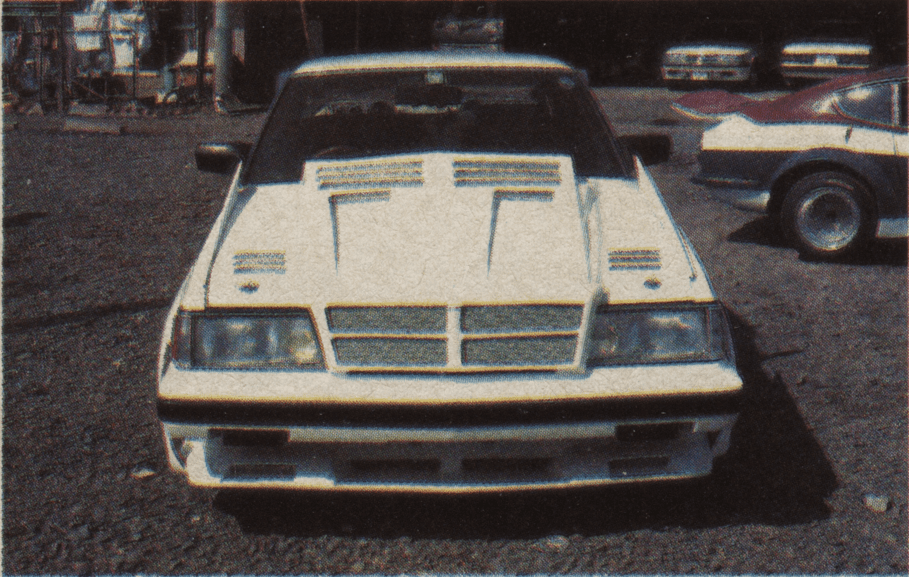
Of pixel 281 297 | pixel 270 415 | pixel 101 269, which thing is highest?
pixel 281 297

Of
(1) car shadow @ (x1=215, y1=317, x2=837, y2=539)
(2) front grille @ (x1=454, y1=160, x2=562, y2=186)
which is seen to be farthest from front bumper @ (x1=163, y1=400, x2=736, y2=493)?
(2) front grille @ (x1=454, y1=160, x2=562, y2=186)

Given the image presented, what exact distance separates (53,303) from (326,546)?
2996 mm

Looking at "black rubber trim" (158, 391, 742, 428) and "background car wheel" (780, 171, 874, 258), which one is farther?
"background car wheel" (780, 171, 874, 258)

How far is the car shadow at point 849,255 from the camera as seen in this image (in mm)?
6406

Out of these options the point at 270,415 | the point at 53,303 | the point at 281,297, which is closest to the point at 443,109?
the point at 281,297

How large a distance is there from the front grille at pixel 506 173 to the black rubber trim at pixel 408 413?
2.98 feet

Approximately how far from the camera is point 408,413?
2615mm

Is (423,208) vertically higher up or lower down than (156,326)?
higher up

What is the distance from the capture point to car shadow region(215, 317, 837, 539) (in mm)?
2992

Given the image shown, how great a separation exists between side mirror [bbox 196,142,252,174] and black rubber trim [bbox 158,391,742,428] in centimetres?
159

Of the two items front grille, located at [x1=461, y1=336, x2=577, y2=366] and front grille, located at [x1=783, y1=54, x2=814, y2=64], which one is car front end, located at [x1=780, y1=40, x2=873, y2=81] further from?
front grille, located at [x1=461, y1=336, x2=577, y2=366]

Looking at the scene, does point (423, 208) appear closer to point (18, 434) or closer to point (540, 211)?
point (540, 211)

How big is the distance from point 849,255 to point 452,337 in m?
4.65

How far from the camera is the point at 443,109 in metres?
3.96
